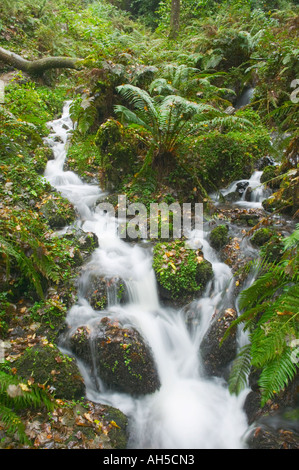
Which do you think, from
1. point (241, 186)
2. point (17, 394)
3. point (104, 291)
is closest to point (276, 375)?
point (17, 394)

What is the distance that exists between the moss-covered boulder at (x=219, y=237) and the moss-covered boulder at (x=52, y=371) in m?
2.90

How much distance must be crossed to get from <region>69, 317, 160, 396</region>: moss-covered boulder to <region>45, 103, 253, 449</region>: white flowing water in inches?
4.5

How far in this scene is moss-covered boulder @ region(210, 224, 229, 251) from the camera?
4.95 meters

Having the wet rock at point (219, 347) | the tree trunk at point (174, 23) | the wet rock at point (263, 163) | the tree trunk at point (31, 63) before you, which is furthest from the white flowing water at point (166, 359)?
the tree trunk at point (174, 23)

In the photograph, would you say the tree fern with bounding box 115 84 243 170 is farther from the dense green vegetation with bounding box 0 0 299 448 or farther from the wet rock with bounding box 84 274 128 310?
the wet rock with bounding box 84 274 128 310

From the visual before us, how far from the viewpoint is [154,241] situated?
Answer: 5043mm

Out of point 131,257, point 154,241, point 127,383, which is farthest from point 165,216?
point 127,383

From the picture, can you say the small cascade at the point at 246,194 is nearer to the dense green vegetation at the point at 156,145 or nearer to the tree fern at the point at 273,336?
the dense green vegetation at the point at 156,145

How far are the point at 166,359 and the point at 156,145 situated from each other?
374 cm

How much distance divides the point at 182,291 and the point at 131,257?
1.01 metres

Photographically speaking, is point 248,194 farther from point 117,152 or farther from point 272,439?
point 272,439

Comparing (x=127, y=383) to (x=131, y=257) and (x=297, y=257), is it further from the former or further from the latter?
(x=297, y=257)

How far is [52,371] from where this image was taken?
3033 mm

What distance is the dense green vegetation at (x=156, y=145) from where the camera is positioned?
304cm
